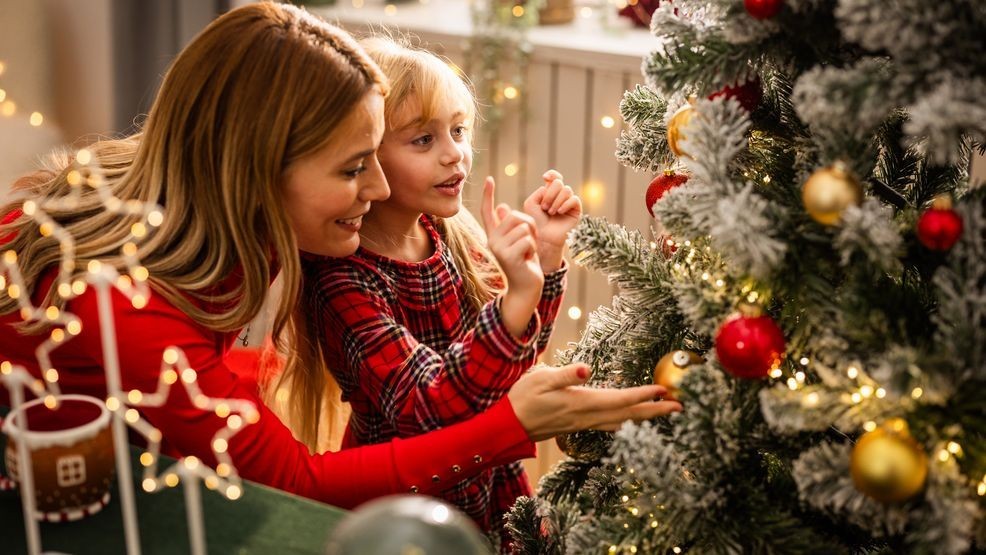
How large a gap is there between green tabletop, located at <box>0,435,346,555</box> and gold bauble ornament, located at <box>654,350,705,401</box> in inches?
14.1

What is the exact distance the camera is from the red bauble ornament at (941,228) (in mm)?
801

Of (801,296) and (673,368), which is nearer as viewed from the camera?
(801,296)

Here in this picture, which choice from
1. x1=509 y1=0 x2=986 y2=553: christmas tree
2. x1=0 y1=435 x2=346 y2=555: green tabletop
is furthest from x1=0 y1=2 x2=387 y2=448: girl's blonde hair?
x1=509 y1=0 x2=986 y2=553: christmas tree

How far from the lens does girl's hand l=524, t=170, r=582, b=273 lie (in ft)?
4.59

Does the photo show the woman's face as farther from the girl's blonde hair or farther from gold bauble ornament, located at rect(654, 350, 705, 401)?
gold bauble ornament, located at rect(654, 350, 705, 401)

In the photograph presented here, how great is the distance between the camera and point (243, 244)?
3.91ft

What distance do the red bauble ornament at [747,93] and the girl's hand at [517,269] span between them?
0.30 m

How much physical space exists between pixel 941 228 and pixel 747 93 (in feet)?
1.00

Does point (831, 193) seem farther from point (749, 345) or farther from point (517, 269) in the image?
point (517, 269)

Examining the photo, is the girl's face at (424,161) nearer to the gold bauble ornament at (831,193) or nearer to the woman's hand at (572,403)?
the woman's hand at (572,403)

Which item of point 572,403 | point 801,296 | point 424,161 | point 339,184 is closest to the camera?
point 801,296

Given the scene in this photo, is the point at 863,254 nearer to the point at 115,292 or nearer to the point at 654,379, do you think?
the point at 654,379

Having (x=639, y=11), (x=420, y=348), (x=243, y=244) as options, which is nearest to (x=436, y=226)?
(x=420, y=348)

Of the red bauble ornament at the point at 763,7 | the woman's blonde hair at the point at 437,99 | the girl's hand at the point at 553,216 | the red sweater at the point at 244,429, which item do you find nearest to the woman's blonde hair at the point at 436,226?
the woman's blonde hair at the point at 437,99
